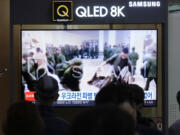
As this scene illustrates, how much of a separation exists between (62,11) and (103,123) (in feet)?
13.8

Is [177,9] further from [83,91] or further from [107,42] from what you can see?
[83,91]

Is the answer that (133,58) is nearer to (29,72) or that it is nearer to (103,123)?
(29,72)

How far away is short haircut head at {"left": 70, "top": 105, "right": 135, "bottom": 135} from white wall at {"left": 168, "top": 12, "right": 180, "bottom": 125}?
483 centimetres

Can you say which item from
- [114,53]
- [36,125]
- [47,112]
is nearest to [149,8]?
[114,53]

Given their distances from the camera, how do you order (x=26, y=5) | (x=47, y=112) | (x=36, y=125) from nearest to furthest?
(x=36, y=125)
(x=47, y=112)
(x=26, y=5)

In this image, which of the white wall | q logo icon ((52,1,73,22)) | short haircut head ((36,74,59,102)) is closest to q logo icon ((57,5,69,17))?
q logo icon ((52,1,73,22))

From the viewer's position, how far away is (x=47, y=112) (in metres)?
3.14

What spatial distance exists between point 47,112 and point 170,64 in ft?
11.5

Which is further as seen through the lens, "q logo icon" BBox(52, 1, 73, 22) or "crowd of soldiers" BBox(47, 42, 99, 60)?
"crowd of soldiers" BBox(47, 42, 99, 60)

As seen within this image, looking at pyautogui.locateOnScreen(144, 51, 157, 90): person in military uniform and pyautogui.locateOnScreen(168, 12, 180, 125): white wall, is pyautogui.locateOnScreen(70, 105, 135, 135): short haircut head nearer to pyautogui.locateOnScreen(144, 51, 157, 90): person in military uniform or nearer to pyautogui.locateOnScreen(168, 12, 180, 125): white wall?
pyautogui.locateOnScreen(144, 51, 157, 90): person in military uniform

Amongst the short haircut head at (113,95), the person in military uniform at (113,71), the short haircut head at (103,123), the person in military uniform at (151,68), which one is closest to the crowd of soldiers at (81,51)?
the person in military uniform at (113,71)

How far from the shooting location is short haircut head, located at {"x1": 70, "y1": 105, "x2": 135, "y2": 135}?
1.45 meters

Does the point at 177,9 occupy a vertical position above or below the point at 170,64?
above

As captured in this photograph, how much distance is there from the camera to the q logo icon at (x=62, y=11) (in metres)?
5.48
